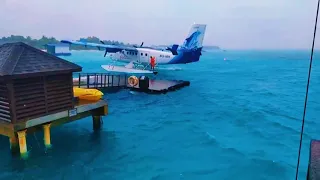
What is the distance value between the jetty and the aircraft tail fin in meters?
36.4

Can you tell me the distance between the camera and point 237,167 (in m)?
13.6

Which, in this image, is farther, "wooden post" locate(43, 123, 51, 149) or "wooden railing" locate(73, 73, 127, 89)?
"wooden railing" locate(73, 73, 127, 89)

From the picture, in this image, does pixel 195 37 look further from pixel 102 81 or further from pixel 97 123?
pixel 97 123

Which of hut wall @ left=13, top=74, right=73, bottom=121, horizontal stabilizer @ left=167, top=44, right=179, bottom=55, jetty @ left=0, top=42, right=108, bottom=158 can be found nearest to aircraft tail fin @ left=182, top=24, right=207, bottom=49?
horizontal stabilizer @ left=167, top=44, right=179, bottom=55

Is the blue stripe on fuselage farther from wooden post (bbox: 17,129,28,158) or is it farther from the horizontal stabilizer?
wooden post (bbox: 17,129,28,158)

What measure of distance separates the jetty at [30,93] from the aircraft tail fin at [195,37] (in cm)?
3645

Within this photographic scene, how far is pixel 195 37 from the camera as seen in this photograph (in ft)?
159

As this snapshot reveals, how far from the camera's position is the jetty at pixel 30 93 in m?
11.8

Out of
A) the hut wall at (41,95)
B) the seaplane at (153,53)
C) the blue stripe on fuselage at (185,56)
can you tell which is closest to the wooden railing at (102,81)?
the hut wall at (41,95)

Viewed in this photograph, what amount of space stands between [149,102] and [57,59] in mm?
12961

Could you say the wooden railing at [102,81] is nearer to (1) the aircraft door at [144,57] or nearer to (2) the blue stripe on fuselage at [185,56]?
(1) the aircraft door at [144,57]

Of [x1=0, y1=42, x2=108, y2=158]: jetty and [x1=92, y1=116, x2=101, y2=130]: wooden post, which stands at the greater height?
[x1=0, y1=42, x2=108, y2=158]: jetty

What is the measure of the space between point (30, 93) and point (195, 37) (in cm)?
3910

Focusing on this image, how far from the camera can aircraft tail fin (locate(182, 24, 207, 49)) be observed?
1912 inches
